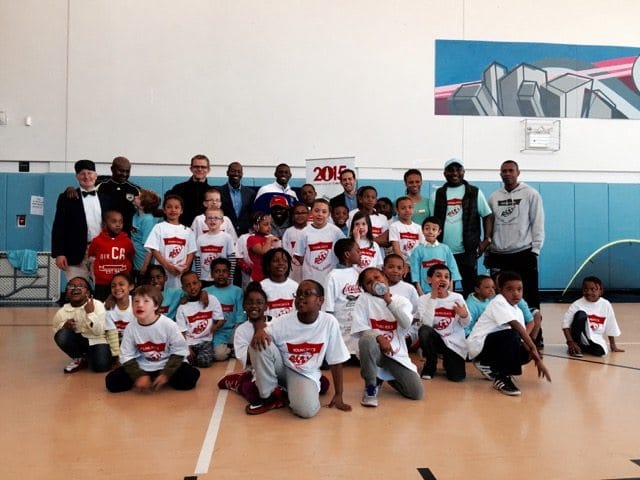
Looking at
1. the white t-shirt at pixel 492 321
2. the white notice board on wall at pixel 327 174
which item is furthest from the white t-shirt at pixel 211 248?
the white notice board on wall at pixel 327 174

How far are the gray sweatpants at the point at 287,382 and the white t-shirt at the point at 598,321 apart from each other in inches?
126

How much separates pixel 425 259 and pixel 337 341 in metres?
1.79

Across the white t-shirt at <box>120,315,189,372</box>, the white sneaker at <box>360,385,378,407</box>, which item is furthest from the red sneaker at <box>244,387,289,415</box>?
the white t-shirt at <box>120,315,189,372</box>

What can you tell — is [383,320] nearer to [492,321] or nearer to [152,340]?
[492,321]

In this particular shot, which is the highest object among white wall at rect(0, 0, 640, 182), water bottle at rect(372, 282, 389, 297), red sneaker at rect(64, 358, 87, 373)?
white wall at rect(0, 0, 640, 182)

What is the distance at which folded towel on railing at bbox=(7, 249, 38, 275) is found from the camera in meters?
8.40

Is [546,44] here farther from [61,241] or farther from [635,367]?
[61,241]

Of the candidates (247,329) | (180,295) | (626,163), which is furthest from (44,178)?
(626,163)

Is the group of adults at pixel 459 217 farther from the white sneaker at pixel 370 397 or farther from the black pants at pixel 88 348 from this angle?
the white sneaker at pixel 370 397

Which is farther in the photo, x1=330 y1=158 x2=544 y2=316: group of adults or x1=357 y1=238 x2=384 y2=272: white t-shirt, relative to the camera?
x1=330 y1=158 x2=544 y2=316: group of adults

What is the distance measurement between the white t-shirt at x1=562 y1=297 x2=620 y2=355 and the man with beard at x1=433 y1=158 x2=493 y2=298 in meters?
1.12

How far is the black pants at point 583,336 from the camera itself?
4.98 m

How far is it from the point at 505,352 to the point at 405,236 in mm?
1611

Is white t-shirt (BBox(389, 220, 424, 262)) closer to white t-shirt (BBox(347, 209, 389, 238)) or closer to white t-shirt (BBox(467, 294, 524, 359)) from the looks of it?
white t-shirt (BBox(347, 209, 389, 238))
